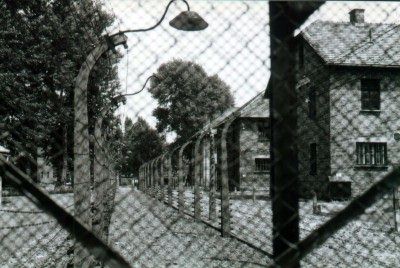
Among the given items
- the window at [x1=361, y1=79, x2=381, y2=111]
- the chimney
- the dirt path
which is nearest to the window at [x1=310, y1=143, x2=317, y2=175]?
the window at [x1=361, y1=79, x2=381, y2=111]

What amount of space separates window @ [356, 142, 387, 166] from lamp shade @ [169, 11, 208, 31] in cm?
1814

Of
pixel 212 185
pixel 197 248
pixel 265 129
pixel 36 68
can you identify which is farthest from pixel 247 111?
pixel 36 68

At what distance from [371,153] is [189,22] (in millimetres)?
18995

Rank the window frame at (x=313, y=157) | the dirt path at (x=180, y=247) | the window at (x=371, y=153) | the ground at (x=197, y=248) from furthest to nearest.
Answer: the window frame at (x=313, y=157), the window at (x=371, y=153), the dirt path at (x=180, y=247), the ground at (x=197, y=248)

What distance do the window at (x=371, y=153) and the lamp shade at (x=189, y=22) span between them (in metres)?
18.1

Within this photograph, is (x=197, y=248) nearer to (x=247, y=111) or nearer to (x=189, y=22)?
(x=247, y=111)

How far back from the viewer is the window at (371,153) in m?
20.0

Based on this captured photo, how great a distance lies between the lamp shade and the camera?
3.01 meters

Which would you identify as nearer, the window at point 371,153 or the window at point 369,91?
the window at point 369,91

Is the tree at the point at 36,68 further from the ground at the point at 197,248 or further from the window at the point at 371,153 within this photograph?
the window at the point at 371,153

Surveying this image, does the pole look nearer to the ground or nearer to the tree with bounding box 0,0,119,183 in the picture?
the ground

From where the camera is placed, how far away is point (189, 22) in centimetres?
309

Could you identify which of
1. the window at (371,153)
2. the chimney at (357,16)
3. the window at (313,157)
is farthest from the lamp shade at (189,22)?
the chimney at (357,16)

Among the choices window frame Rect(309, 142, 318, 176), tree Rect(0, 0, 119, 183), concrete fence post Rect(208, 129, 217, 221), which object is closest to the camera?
concrete fence post Rect(208, 129, 217, 221)
